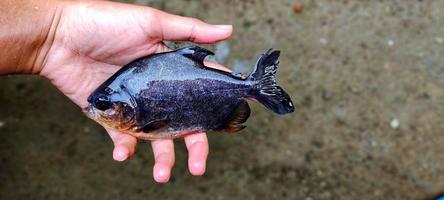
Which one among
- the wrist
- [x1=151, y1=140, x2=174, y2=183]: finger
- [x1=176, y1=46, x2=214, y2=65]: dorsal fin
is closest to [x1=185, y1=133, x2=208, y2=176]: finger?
[x1=151, y1=140, x2=174, y2=183]: finger

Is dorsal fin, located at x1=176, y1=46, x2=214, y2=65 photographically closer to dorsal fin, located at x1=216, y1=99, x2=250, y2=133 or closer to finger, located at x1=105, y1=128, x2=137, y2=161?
dorsal fin, located at x1=216, y1=99, x2=250, y2=133

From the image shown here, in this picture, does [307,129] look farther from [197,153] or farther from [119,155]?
[119,155]

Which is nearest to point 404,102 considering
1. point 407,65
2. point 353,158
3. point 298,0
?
point 407,65

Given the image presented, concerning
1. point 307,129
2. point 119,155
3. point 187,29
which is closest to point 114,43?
point 187,29

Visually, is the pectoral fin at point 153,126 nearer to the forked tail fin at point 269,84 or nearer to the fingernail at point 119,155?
the fingernail at point 119,155

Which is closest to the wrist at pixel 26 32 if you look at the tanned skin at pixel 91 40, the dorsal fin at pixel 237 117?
the tanned skin at pixel 91 40
